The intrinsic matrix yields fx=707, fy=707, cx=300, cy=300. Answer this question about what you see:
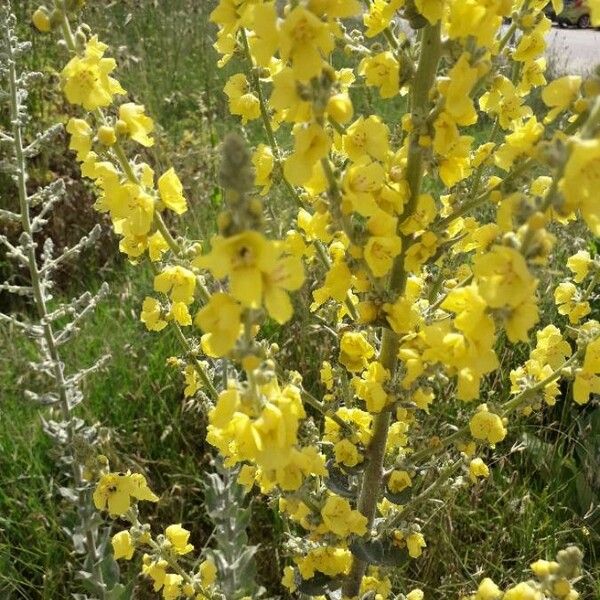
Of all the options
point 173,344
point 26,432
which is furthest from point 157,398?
point 26,432

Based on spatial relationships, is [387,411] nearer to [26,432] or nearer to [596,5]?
[596,5]

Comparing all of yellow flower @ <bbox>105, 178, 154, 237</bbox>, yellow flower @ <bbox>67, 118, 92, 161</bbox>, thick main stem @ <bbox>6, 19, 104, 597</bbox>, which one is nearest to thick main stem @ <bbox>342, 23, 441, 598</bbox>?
yellow flower @ <bbox>105, 178, 154, 237</bbox>

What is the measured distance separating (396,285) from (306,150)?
0.55 metres

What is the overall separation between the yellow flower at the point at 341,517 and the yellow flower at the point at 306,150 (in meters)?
0.93

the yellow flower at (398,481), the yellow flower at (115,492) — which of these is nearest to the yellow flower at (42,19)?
the yellow flower at (115,492)

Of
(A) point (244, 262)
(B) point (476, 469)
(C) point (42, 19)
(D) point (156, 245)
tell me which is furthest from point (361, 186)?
(B) point (476, 469)

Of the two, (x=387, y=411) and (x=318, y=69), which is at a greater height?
(x=318, y=69)

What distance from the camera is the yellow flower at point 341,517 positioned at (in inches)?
73.4

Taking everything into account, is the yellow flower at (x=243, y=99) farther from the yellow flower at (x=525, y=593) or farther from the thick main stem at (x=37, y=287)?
the yellow flower at (x=525, y=593)

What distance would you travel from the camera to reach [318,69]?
4.06 ft

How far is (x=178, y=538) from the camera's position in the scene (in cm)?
228

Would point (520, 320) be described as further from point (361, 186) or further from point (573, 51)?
point (573, 51)

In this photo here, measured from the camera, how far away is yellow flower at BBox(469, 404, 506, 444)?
71.6 inches

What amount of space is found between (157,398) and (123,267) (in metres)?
1.47
